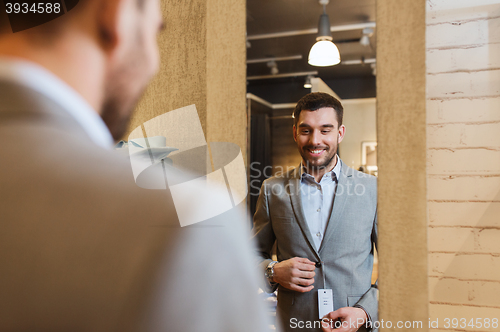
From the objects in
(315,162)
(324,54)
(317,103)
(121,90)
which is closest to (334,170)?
(315,162)

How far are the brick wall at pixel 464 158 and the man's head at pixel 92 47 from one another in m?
0.85

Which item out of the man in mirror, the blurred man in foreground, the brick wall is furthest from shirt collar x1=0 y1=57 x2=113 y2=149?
the brick wall

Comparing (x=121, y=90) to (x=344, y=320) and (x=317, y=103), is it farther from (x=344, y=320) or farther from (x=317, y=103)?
(x=344, y=320)

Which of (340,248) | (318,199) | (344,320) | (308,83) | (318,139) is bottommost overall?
(344,320)

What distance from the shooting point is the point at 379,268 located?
60 cm

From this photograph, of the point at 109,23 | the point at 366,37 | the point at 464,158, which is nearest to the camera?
the point at 109,23

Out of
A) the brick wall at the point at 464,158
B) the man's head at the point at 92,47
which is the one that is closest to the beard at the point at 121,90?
the man's head at the point at 92,47

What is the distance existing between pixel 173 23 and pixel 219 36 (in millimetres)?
137

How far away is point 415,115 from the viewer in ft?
1.87

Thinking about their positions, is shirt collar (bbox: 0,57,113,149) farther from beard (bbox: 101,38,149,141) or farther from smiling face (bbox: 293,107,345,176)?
smiling face (bbox: 293,107,345,176)

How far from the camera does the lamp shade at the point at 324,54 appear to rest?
0.66 m

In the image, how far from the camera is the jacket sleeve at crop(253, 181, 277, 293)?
661 mm

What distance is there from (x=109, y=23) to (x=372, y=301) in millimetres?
707

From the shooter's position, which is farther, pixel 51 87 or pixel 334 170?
pixel 334 170
